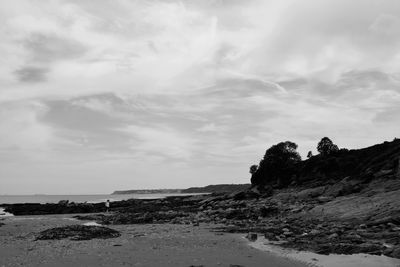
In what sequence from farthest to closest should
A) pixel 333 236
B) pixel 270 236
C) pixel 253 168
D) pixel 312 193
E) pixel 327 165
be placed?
pixel 253 168 < pixel 327 165 < pixel 312 193 < pixel 270 236 < pixel 333 236

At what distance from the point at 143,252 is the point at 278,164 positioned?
220 ft

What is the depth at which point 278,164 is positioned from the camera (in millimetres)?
86312

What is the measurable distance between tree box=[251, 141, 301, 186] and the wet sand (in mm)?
48148

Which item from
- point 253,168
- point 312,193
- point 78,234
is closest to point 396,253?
point 78,234

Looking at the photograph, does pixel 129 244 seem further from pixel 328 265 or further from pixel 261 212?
pixel 261 212

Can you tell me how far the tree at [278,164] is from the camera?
252 feet

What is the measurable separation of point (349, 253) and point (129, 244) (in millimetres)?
12259

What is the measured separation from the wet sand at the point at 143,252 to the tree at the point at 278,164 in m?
48.1

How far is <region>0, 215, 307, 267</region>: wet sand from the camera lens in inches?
734

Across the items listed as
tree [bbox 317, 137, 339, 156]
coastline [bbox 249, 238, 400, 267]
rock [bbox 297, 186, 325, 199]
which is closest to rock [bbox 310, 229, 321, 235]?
coastline [bbox 249, 238, 400, 267]

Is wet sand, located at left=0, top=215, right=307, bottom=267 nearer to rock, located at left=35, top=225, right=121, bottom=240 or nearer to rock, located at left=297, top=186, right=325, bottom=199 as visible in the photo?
rock, located at left=35, top=225, right=121, bottom=240

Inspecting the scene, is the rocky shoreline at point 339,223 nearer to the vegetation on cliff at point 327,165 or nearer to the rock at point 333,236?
the rock at point 333,236

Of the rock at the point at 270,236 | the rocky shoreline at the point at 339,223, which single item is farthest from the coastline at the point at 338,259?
the rock at the point at 270,236

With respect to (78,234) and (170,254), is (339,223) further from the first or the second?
(78,234)
